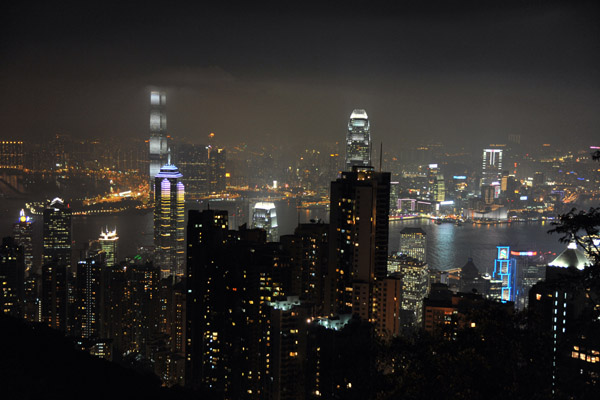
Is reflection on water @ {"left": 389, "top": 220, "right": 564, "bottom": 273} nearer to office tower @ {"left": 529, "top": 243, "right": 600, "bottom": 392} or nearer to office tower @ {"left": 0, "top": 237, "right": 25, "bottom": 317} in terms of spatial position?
office tower @ {"left": 529, "top": 243, "right": 600, "bottom": 392}

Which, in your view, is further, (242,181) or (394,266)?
(242,181)

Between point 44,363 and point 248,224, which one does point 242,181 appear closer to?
point 248,224

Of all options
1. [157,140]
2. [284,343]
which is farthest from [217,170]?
[284,343]

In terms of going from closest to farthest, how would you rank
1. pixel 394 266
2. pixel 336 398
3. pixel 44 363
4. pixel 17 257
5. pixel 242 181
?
pixel 336 398, pixel 44 363, pixel 394 266, pixel 17 257, pixel 242 181

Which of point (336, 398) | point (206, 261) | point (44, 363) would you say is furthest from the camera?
point (206, 261)

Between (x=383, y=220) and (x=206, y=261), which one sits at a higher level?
(x=383, y=220)

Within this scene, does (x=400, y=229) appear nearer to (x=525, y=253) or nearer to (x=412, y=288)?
(x=525, y=253)

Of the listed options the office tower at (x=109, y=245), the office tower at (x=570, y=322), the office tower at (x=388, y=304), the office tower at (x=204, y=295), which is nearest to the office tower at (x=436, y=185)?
the office tower at (x=204, y=295)

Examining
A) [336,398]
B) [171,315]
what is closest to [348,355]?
[336,398]

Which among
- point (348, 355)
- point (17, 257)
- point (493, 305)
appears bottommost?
point (17, 257)
